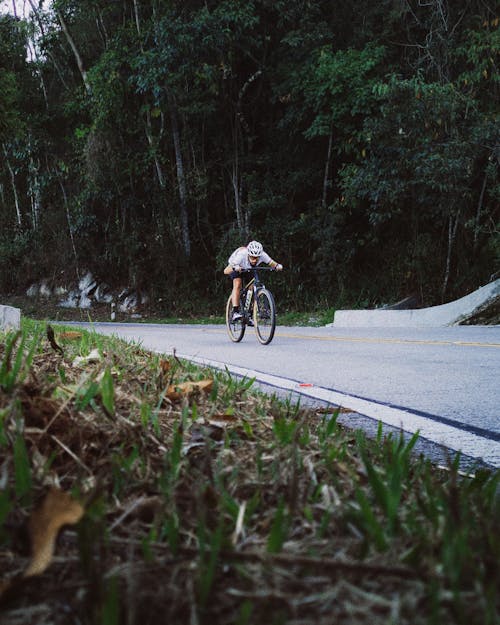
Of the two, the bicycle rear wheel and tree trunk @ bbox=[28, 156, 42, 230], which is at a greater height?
tree trunk @ bbox=[28, 156, 42, 230]

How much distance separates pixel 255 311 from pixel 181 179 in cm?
1343

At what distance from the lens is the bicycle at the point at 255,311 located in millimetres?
10523

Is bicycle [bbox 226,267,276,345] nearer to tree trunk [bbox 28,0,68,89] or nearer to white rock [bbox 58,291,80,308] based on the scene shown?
white rock [bbox 58,291,80,308]

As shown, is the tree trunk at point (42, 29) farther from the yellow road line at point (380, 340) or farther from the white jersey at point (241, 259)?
the yellow road line at point (380, 340)

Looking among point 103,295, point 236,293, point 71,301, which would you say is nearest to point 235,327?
point 236,293

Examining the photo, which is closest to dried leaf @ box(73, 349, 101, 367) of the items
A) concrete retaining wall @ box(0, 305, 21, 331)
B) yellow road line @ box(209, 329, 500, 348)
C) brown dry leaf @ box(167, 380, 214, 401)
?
brown dry leaf @ box(167, 380, 214, 401)

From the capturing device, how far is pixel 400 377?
5746mm

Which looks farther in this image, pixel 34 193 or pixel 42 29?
pixel 34 193

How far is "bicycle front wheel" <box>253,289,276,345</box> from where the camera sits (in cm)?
1030

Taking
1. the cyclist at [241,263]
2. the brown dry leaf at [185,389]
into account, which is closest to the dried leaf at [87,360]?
the brown dry leaf at [185,389]

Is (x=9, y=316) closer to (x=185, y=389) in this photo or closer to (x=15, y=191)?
(x=185, y=389)

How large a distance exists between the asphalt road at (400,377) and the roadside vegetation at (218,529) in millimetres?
458

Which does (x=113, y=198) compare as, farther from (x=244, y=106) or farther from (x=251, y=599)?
(x=251, y=599)

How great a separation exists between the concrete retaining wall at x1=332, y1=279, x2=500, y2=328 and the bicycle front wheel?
5.16m
